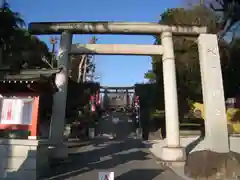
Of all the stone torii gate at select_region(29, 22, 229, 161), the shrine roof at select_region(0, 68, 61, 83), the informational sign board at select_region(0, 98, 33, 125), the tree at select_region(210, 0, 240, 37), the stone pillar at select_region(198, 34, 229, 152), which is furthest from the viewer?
the tree at select_region(210, 0, 240, 37)

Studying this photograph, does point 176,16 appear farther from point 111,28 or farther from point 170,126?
point 170,126

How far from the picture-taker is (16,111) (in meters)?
10.5

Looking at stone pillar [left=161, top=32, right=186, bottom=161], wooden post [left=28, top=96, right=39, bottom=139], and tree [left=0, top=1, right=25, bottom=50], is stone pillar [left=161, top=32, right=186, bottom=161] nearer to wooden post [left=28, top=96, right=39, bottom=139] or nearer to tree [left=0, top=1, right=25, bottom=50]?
wooden post [left=28, top=96, right=39, bottom=139]

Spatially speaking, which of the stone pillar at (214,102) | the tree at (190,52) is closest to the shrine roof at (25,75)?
the stone pillar at (214,102)

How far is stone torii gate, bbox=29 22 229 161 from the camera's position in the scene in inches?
529

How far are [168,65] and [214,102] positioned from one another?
9.48 feet

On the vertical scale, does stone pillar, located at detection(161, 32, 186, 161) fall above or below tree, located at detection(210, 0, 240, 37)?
below

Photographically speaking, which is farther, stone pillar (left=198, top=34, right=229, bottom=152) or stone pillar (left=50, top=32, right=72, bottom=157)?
stone pillar (left=50, top=32, right=72, bottom=157)

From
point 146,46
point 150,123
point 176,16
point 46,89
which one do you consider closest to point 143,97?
point 150,123

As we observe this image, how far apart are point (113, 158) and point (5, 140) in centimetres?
616

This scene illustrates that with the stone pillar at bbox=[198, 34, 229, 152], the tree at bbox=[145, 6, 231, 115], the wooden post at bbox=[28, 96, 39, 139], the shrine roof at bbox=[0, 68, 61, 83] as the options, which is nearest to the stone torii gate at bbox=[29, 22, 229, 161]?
the stone pillar at bbox=[198, 34, 229, 152]

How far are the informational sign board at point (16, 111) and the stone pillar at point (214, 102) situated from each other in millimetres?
8149

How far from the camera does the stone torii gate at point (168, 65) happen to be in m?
13.4

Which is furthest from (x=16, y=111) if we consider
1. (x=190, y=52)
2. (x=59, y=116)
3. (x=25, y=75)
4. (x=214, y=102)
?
(x=190, y=52)
